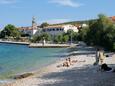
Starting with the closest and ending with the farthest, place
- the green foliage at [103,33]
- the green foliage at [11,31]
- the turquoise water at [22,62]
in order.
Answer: the turquoise water at [22,62] → the green foliage at [103,33] → the green foliage at [11,31]

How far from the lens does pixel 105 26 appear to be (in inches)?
3029

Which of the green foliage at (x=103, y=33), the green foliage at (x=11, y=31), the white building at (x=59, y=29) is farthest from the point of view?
the green foliage at (x=11, y=31)

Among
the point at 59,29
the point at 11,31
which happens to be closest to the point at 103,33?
the point at 59,29

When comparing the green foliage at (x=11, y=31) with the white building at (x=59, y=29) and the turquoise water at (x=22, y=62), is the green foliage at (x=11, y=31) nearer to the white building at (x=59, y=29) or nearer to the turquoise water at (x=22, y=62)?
the white building at (x=59, y=29)

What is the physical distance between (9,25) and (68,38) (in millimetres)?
54857

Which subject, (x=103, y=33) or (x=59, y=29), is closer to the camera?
(x=103, y=33)

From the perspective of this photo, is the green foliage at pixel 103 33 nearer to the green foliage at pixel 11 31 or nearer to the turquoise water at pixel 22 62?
the turquoise water at pixel 22 62

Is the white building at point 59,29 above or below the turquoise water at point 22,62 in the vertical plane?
above

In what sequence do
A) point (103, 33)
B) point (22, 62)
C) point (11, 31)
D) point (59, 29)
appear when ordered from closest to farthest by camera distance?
point (22, 62) < point (103, 33) < point (59, 29) < point (11, 31)

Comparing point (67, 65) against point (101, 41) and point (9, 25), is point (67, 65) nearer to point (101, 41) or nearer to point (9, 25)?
point (101, 41)

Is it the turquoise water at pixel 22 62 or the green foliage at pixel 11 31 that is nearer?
the turquoise water at pixel 22 62

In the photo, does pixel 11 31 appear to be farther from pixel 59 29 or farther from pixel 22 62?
pixel 22 62

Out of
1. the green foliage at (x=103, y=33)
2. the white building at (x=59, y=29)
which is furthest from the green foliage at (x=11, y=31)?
the green foliage at (x=103, y=33)

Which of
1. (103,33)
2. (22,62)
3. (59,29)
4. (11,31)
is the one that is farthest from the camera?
(11,31)
